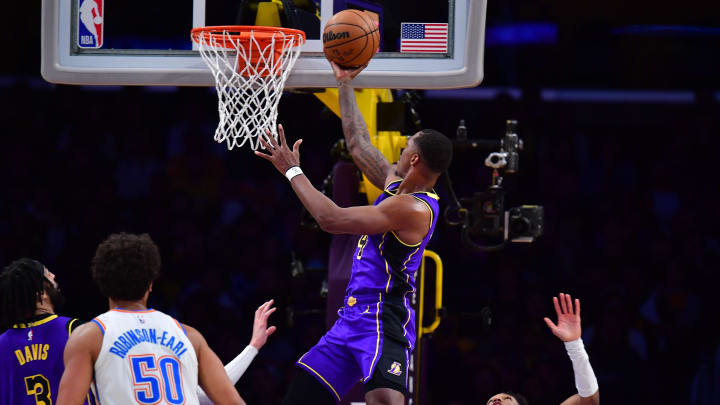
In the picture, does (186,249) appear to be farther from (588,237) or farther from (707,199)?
(707,199)

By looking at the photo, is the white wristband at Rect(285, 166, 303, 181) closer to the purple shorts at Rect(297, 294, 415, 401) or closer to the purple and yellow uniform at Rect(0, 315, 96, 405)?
the purple shorts at Rect(297, 294, 415, 401)

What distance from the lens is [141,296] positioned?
3221 mm

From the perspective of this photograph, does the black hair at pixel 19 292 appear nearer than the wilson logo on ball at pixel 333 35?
Yes

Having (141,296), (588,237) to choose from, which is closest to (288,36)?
(141,296)

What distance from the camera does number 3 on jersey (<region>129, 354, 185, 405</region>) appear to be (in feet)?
10.1

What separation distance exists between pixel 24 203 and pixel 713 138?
6.25 meters

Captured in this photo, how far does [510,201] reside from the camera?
339 inches

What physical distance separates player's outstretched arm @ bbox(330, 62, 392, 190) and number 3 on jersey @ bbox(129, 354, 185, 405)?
185cm

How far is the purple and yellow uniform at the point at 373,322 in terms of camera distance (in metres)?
4.41

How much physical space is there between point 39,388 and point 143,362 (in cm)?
107

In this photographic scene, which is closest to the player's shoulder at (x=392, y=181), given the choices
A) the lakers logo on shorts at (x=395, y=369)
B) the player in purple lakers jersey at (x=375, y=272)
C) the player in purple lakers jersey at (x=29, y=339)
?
the player in purple lakers jersey at (x=375, y=272)

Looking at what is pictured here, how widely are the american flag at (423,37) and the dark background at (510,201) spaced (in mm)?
3253

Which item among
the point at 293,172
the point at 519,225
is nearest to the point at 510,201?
the point at 519,225

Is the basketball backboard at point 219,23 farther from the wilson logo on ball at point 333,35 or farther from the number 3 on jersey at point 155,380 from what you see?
the number 3 on jersey at point 155,380
